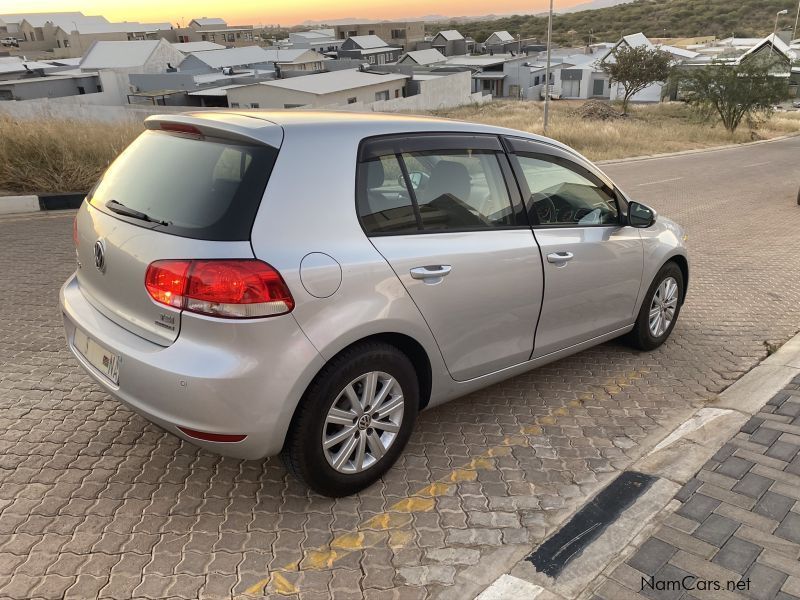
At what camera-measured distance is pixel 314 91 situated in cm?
4050

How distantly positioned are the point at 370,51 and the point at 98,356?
89.4 meters

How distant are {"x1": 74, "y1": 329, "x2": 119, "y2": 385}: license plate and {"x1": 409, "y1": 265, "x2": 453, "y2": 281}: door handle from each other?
55.8 inches

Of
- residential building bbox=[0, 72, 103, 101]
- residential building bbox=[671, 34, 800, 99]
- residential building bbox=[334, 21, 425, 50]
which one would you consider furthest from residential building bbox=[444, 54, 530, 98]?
residential building bbox=[334, 21, 425, 50]

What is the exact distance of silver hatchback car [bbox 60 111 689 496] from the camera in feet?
8.38

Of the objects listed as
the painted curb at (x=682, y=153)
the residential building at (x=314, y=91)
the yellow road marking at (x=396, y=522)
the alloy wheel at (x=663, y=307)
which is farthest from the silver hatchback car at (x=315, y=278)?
the residential building at (x=314, y=91)

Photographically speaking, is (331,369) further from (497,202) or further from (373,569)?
(497,202)

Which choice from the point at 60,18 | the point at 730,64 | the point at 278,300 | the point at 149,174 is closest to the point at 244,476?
the point at 278,300

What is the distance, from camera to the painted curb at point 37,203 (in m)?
8.48

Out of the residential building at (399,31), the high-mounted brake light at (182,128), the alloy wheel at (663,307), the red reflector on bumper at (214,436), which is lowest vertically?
the alloy wheel at (663,307)

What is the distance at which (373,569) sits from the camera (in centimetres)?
262

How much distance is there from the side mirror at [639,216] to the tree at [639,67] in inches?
1927

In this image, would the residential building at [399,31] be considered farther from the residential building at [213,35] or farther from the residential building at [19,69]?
the residential building at [19,69]

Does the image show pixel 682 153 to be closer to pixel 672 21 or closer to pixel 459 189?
pixel 459 189

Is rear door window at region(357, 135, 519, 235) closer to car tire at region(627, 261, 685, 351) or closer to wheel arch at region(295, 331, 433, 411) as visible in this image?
wheel arch at region(295, 331, 433, 411)
